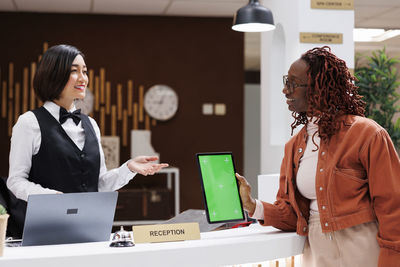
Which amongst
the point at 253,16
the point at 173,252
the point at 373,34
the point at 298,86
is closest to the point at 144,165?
the point at 173,252

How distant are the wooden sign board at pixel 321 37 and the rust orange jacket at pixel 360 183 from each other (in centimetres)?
235

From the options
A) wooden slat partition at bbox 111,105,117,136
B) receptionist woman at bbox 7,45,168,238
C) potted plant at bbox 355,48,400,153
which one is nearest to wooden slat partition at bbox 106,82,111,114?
wooden slat partition at bbox 111,105,117,136

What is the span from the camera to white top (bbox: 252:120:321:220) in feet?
6.18

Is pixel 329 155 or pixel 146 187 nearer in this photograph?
pixel 329 155

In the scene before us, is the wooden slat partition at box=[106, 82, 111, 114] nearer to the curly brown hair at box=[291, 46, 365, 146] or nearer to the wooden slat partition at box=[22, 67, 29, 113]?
the wooden slat partition at box=[22, 67, 29, 113]

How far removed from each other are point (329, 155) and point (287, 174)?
0.65 ft

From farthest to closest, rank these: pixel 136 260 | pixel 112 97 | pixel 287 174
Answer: pixel 112 97, pixel 287 174, pixel 136 260

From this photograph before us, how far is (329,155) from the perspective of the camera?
1.83m

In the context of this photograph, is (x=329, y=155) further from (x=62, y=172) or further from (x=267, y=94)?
(x=267, y=94)

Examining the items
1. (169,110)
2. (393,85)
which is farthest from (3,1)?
(393,85)

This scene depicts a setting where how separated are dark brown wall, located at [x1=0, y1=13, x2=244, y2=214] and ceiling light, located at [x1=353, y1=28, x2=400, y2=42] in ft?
6.25

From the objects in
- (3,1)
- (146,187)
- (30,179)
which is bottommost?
(146,187)

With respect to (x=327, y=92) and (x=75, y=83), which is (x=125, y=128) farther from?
(x=327, y=92)

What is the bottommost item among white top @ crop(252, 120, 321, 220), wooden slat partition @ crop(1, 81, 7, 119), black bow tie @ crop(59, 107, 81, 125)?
white top @ crop(252, 120, 321, 220)
